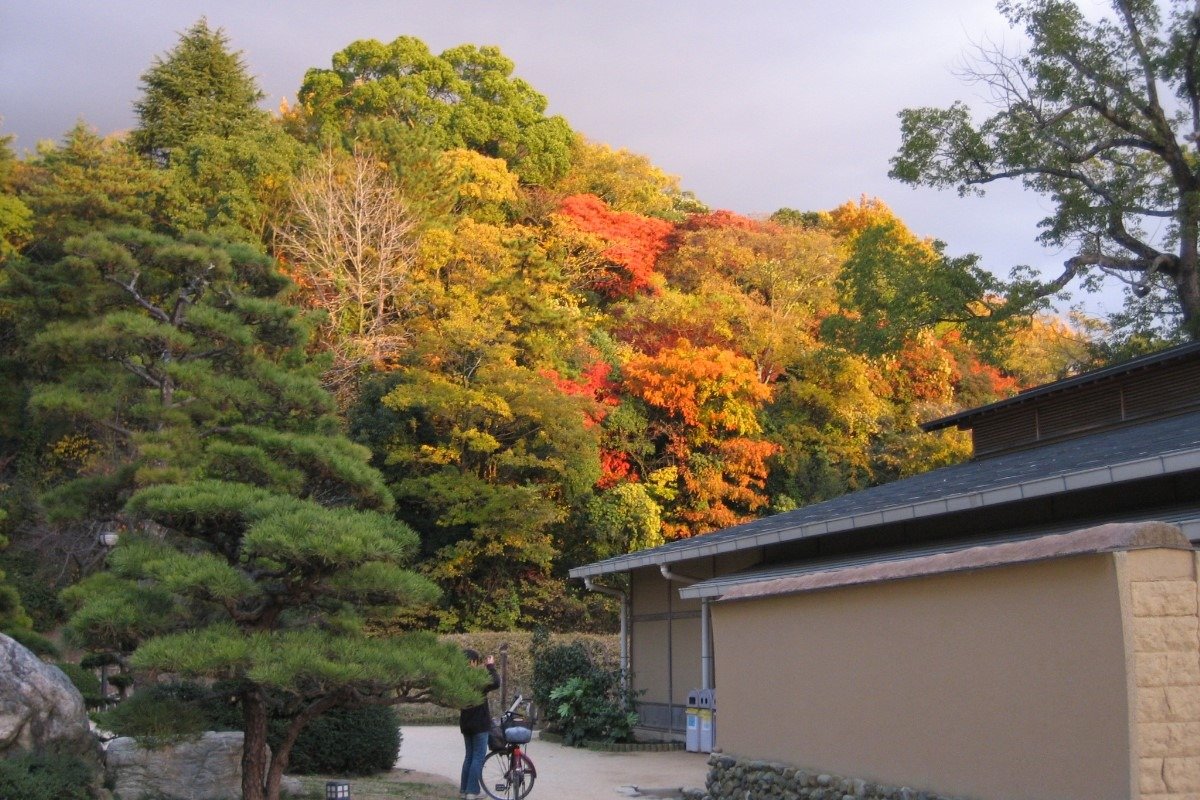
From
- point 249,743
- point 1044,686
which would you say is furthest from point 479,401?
point 1044,686

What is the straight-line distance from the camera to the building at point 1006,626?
586cm

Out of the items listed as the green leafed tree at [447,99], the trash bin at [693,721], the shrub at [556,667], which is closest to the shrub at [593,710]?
the shrub at [556,667]

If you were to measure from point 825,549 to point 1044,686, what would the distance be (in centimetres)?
733

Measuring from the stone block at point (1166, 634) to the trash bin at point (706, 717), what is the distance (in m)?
9.92

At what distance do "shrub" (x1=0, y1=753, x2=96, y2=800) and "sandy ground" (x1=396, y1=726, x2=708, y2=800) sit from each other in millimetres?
4559

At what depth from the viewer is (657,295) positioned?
3403 centimetres

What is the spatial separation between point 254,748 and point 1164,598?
719 centimetres

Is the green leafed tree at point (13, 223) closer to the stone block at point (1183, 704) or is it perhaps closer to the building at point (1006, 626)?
the building at point (1006, 626)

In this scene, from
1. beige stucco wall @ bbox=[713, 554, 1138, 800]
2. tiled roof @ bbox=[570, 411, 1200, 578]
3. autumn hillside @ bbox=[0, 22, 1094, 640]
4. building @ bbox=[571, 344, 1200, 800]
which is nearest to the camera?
building @ bbox=[571, 344, 1200, 800]

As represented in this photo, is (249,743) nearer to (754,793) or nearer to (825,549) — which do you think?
(754,793)

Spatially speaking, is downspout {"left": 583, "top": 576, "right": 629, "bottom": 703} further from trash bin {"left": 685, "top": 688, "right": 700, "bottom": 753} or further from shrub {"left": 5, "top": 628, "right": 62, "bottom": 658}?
shrub {"left": 5, "top": 628, "right": 62, "bottom": 658}

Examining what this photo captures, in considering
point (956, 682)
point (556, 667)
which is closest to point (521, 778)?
point (956, 682)

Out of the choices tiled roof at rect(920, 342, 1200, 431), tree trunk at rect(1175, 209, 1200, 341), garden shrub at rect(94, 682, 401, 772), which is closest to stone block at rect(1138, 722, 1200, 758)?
garden shrub at rect(94, 682, 401, 772)

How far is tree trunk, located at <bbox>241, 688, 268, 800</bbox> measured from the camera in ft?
31.6
